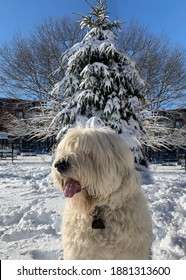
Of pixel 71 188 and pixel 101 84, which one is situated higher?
pixel 101 84

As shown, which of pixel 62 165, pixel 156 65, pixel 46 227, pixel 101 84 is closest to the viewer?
pixel 62 165

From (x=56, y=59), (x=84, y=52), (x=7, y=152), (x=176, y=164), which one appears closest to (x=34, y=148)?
(x=7, y=152)

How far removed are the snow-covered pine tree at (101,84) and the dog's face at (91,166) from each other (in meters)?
6.66

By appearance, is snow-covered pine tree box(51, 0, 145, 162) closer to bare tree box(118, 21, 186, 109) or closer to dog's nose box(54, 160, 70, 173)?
bare tree box(118, 21, 186, 109)

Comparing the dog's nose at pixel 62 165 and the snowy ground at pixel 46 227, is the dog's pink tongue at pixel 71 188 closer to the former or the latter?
the dog's nose at pixel 62 165

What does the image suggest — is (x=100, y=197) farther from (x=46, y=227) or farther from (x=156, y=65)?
(x=156, y=65)

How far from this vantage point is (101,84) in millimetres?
9461

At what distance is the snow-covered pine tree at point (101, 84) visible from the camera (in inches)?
368

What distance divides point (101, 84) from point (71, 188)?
7755 mm

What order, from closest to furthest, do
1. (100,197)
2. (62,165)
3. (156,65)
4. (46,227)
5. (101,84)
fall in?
(62,165) → (100,197) → (46,227) → (101,84) → (156,65)

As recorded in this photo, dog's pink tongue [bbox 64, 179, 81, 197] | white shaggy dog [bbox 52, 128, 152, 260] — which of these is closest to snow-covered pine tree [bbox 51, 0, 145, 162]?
white shaggy dog [bbox 52, 128, 152, 260]

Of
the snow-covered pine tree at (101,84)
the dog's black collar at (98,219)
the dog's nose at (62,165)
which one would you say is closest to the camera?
the dog's nose at (62,165)

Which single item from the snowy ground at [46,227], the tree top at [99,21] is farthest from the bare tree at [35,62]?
the snowy ground at [46,227]

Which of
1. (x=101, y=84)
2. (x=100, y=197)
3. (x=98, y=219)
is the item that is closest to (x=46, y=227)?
(x=98, y=219)
